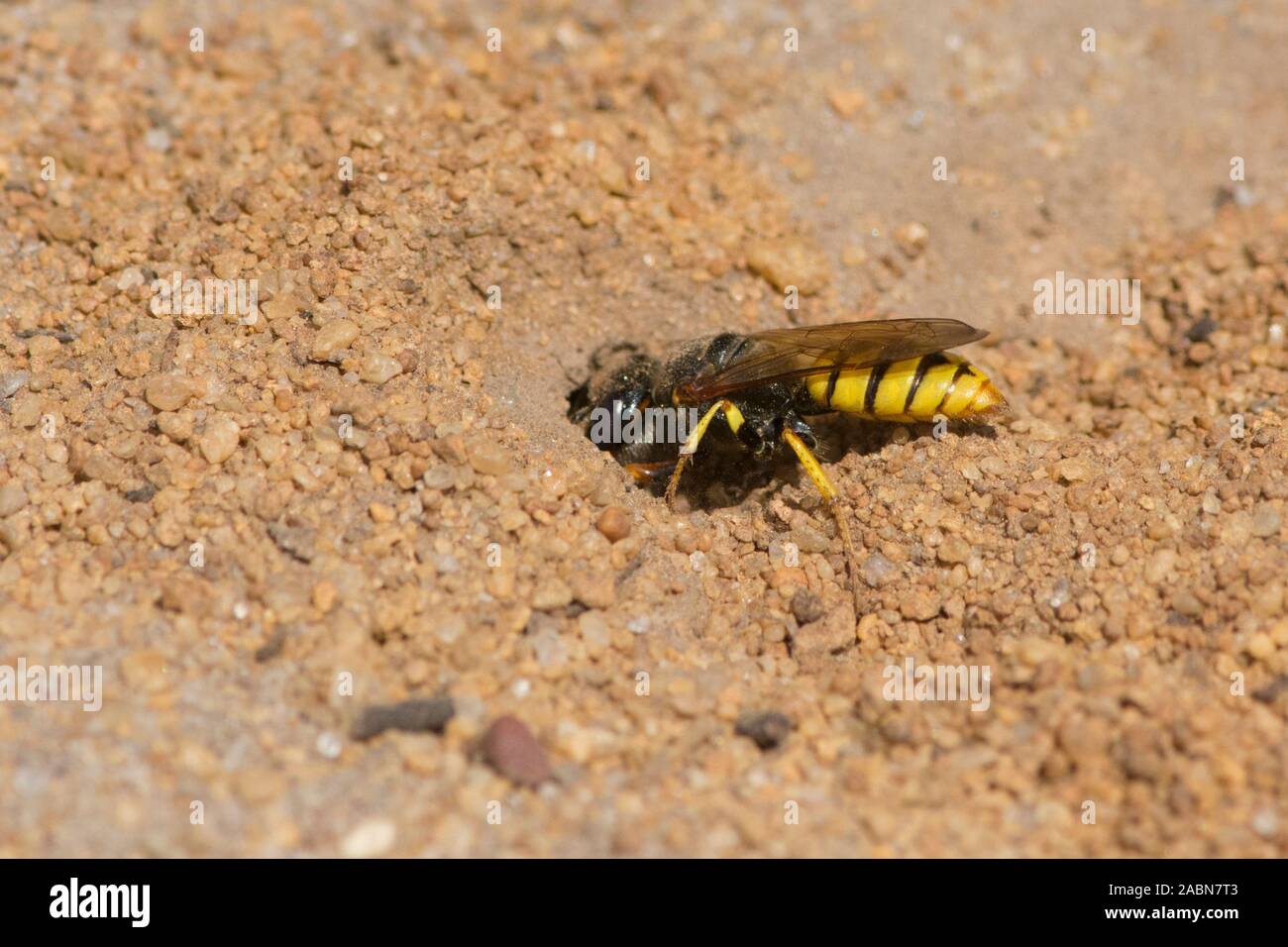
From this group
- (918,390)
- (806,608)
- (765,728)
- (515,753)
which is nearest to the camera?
(515,753)

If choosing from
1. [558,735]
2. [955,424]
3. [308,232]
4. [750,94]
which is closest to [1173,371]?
[955,424]

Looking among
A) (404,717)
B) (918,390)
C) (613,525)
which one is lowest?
(404,717)

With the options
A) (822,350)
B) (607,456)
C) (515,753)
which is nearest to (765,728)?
(515,753)

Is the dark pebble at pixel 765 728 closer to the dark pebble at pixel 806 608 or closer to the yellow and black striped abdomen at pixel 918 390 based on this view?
the dark pebble at pixel 806 608

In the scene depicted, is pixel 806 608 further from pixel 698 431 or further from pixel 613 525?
pixel 698 431

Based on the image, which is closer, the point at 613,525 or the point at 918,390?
the point at 613,525

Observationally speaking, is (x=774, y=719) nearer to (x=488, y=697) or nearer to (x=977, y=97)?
(x=488, y=697)

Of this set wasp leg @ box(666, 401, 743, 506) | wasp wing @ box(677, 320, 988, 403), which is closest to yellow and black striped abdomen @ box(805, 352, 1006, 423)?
wasp wing @ box(677, 320, 988, 403)
